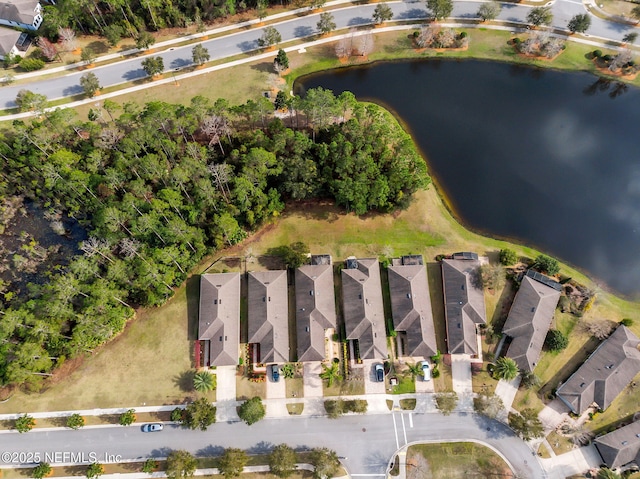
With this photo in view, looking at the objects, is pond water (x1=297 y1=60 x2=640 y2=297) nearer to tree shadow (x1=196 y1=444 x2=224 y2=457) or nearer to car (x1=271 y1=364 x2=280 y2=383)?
car (x1=271 y1=364 x2=280 y2=383)

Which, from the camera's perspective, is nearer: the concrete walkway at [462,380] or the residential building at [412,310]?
the concrete walkway at [462,380]

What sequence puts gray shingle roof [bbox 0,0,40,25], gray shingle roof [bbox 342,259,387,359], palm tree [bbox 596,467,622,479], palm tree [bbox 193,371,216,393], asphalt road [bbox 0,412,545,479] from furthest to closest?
gray shingle roof [bbox 0,0,40,25] → gray shingle roof [bbox 342,259,387,359] → palm tree [bbox 193,371,216,393] → asphalt road [bbox 0,412,545,479] → palm tree [bbox 596,467,622,479]

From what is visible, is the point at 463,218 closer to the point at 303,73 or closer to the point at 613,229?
the point at 613,229

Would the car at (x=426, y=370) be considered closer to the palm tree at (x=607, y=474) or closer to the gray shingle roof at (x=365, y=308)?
the gray shingle roof at (x=365, y=308)

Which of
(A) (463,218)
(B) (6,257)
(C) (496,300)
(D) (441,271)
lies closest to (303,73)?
(A) (463,218)

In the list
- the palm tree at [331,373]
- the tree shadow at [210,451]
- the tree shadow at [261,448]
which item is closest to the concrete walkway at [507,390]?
the palm tree at [331,373]

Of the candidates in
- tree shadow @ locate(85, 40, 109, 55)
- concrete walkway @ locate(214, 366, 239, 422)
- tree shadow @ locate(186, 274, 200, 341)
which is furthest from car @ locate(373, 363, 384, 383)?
tree shadow @ locate(85, 40, 109, 55)
